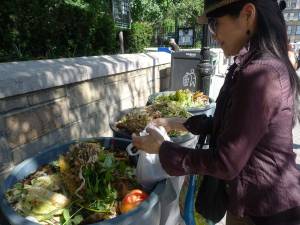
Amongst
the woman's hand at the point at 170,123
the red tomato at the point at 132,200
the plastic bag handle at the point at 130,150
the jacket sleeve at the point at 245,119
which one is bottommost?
the red tomato at the point at 132,200

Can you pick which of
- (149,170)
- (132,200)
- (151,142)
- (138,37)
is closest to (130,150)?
(149,170)

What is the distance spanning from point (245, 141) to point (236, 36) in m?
0.52

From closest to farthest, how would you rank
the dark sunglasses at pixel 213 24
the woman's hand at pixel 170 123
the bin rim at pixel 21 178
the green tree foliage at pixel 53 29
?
the dark sunglasses at pixel 213 24 → the bin rim at pixel 21 178 → the woman's hand at pixel 170 123 → the green tree foliage at pixel 53 29

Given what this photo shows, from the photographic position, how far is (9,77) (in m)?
2.40

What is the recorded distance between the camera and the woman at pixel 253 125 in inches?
51.7

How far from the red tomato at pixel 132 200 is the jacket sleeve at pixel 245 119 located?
2.22 ft

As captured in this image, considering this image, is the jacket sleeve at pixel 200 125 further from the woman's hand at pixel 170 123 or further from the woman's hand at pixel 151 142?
the woman's hand at pixel 151 142

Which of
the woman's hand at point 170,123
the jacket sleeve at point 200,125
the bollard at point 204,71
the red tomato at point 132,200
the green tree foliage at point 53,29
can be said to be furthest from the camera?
the green tree foliage at point 53,29

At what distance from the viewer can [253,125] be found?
1296 millimetres

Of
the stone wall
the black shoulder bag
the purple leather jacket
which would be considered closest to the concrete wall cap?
the stone wall

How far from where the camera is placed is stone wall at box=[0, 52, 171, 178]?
2.42 m

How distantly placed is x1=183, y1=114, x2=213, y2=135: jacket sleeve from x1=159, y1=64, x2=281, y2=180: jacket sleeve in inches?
25.1

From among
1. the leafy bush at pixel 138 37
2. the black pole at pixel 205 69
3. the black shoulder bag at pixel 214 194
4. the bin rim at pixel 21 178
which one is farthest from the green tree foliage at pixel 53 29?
the black shoulder bag at pixel 214 194

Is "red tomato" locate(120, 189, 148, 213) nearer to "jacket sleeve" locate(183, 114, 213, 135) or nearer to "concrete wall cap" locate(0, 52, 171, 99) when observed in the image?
"jacket sleeve" locate(183, 114, 213, 135)
